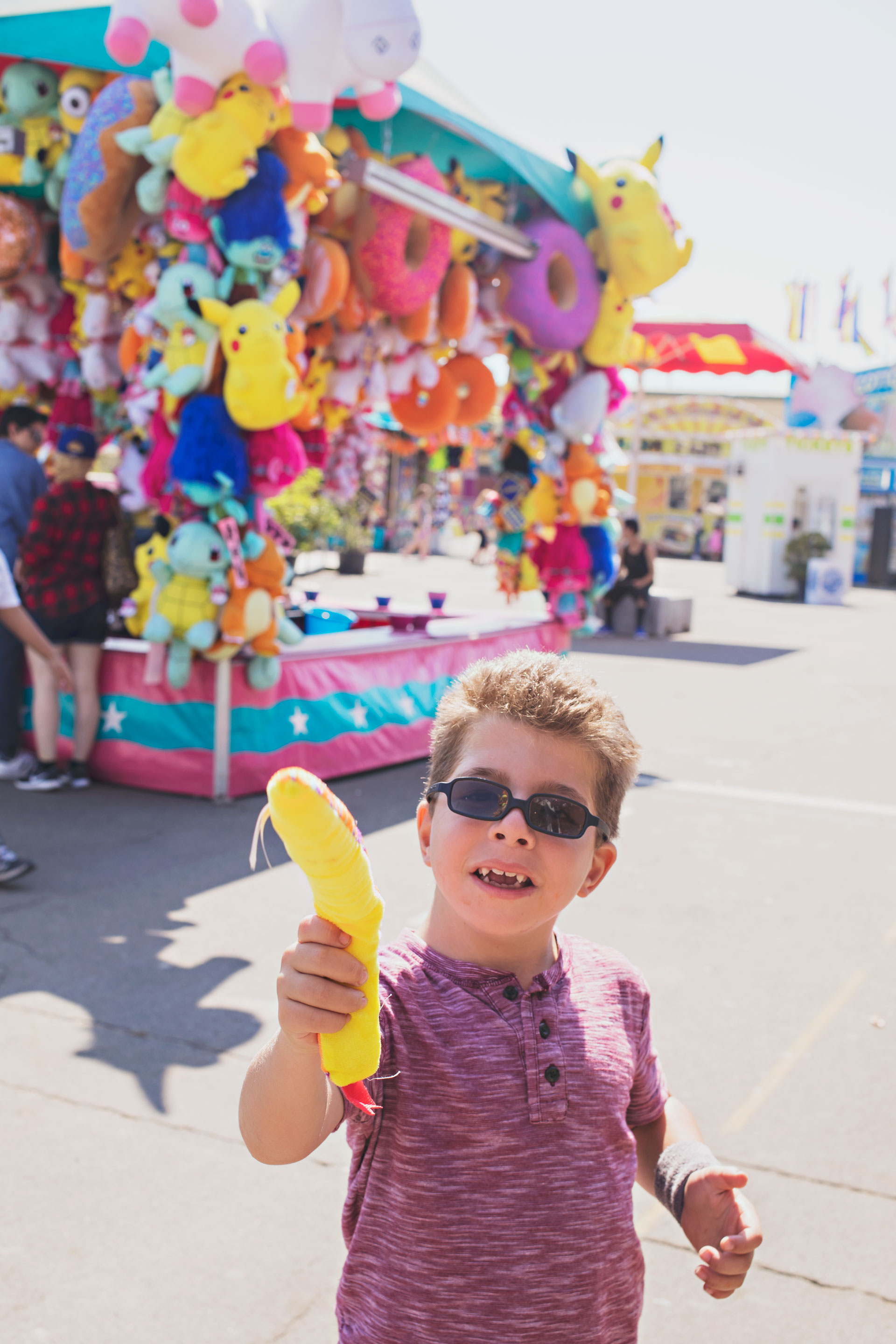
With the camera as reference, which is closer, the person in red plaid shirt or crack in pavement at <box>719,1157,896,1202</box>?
crack in pavement at <box>719,1157,896,1202</box>

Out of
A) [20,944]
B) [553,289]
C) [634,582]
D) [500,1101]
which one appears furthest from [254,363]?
[634,582]

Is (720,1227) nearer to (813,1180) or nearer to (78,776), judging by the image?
(813,1180)

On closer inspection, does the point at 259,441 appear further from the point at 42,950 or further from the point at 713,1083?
the point at 713,1083

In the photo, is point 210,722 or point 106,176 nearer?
point 106,176

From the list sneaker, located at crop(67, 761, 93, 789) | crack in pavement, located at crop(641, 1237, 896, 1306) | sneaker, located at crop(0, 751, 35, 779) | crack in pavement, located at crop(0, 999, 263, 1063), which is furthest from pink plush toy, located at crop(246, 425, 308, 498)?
crack in pavement, located at crop(641, 1237, 896, 1306)

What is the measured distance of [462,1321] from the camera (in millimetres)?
1368

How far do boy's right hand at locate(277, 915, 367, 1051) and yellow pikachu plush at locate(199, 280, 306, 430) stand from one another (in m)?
4.79

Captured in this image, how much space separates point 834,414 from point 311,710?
2060cm

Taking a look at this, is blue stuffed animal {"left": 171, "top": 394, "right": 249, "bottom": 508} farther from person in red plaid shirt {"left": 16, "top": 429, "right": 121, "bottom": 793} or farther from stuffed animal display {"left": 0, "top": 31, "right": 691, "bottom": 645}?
person in red plaid shirt {"left": 16, "top": 429, "right": 121, "bottom": 793}

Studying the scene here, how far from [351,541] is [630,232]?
1484 centimetres

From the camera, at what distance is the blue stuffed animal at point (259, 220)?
5.59 m

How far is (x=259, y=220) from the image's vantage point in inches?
220

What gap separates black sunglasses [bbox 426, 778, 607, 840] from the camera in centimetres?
140

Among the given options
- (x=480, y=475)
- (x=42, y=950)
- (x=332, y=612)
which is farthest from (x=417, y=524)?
(x=42, y=950)
